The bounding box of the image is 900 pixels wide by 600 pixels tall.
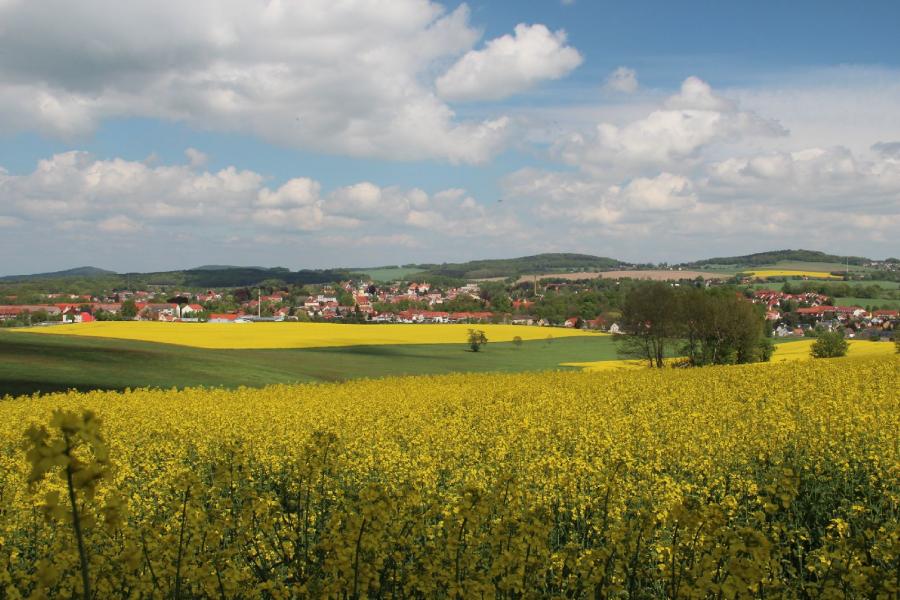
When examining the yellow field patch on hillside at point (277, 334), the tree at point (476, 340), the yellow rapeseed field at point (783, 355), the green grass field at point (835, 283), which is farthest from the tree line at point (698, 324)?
the green grass field at point (835, 283)

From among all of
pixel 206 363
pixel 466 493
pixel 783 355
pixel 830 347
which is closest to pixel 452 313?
pixel 783 355

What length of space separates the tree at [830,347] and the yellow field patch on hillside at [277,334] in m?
40.0

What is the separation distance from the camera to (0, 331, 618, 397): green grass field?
3725 cm

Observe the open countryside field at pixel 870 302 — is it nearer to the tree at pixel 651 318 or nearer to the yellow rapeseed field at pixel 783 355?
the yellow rapeseed field at pixel 783 355

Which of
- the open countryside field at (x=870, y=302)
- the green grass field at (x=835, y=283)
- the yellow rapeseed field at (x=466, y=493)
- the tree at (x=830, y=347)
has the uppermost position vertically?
the green grass field at (x=835, y=283)

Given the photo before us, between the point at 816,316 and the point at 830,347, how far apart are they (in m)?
67.6

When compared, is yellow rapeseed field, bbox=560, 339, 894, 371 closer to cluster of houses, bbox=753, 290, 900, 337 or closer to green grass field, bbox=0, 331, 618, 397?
green grass field, bbox=0, 331, 618, 397

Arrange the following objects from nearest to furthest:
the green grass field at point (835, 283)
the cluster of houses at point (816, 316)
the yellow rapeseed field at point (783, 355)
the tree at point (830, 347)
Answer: the tree at point (830, 347)
the yellow rapeseed field at point (783, 355)
the cluster of houses at point (816, 316)
the green grass field at point (835, 283)

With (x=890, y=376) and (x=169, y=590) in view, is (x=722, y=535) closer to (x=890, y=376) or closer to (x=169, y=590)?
(x=169, y=590)

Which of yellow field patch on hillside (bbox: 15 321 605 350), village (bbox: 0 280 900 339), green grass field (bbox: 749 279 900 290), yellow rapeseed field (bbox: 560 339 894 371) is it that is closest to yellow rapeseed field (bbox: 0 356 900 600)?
yellow rapeseed field (bbox: 560 339 894 371)

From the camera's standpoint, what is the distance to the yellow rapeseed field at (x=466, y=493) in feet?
17.7

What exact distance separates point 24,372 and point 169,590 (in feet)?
119

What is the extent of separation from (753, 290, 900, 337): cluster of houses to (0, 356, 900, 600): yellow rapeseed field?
85619mm

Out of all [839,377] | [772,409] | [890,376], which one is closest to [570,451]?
[772,409]
